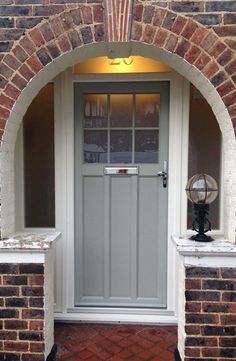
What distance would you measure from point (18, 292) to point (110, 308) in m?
1.01

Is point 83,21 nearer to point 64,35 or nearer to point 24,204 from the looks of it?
point 64,35

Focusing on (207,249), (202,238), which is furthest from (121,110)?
(207,249)

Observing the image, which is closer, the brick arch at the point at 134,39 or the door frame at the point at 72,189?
the brick arch at the point at 134,39

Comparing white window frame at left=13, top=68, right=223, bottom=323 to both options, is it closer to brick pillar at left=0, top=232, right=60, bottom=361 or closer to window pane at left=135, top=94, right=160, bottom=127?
window pane at left=135, top=94, right=160, bottom=127

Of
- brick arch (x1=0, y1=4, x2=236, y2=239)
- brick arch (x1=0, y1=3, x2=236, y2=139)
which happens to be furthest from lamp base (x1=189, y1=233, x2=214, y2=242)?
brick arch (x1=0, y1=3, x2=236, y2=139)

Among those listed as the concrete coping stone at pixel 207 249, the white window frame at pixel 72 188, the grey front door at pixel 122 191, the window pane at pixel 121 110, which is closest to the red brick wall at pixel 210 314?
the concrete coping stone at pixel 207 249

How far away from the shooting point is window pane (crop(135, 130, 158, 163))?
2916mm

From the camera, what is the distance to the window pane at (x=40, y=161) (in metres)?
2.94

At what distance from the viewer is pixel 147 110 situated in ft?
9.57

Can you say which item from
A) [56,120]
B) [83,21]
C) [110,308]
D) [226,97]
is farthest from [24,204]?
[226,97]

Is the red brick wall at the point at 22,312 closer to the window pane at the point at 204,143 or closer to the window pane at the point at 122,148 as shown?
the window pane at the point at 122,148

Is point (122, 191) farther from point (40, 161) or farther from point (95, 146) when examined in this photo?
point (40, 161)

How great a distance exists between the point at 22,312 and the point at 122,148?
155cm

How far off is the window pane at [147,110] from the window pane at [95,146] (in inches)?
13.4
